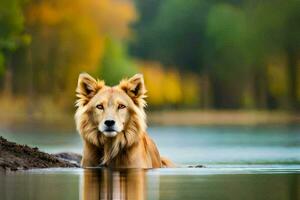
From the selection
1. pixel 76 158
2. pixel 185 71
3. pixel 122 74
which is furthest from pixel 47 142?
pixel 185 71

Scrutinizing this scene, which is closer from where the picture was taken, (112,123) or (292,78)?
(112,123)

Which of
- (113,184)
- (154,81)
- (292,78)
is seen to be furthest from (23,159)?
(292,78)

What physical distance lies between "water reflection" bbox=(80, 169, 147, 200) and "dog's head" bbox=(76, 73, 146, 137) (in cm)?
62

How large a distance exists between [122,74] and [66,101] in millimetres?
4158

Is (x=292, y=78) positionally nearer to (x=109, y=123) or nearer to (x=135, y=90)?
(x=135, y=90)

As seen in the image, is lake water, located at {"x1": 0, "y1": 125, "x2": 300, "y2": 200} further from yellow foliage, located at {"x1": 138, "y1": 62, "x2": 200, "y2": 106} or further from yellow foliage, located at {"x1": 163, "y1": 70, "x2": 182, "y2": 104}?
yellow foliage, located at {"x1": 138, "y1": 62, "x2": 200, "y2": 106}

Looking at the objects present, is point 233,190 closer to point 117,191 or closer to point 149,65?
point 117,191

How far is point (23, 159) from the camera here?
19203 mm

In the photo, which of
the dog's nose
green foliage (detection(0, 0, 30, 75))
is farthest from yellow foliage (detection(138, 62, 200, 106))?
the dog's nose

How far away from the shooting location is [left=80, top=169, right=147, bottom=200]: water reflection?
14.4m

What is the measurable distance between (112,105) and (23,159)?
1.92 metres

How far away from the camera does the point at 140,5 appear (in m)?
76.3

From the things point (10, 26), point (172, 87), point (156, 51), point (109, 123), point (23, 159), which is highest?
point (156, 51)

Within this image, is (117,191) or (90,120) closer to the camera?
(117,191)
